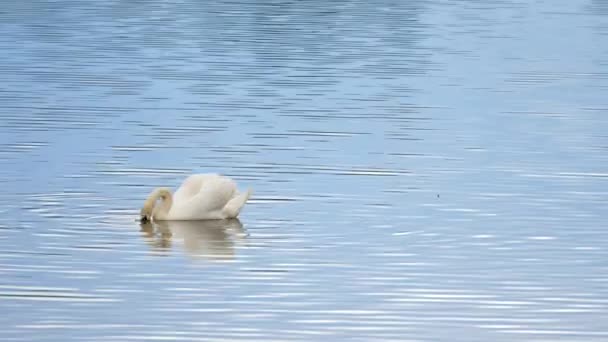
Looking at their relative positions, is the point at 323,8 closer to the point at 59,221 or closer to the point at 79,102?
the point at 79,102

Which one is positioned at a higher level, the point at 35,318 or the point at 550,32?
the point at 35,318

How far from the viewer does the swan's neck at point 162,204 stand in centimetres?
1938

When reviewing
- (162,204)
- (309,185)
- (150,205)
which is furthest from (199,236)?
(309,185)

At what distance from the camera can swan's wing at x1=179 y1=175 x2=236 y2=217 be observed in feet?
64.1

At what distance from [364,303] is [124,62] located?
63.9ft

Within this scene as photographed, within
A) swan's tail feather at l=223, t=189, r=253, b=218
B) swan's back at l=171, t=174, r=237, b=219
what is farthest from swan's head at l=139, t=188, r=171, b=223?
swan's tail feather at l=223, t=189, r=253, b=218

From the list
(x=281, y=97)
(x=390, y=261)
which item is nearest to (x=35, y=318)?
(x=390, y=261)

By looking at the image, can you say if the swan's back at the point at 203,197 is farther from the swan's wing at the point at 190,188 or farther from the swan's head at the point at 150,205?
the swan's head at the point at 150,205

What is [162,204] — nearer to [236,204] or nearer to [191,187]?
[191,187]

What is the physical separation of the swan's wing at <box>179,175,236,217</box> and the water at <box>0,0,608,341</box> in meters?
0.30

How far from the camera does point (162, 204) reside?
19531mm

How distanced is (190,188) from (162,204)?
0.40 metres

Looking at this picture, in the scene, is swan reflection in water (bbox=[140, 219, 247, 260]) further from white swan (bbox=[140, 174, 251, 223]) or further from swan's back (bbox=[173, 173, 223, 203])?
swan's back (bbox=[173, 173, 223, 203])

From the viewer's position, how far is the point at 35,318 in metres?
14.8
